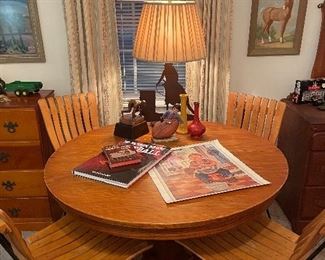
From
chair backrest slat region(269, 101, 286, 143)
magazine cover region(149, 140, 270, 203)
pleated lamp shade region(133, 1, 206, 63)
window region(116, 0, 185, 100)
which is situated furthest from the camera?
window region(116, 0, 185, 100)

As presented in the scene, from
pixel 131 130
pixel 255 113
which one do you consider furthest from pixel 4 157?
pixel 255 113

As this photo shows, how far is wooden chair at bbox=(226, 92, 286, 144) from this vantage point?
214cm

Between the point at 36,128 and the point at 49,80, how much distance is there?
0.57 m

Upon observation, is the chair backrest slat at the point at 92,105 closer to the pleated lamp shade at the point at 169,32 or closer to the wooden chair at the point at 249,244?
the pleated lamp shade at the point at 169,32

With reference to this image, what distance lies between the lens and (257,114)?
223 cm

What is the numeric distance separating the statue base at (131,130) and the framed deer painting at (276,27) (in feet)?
4.10

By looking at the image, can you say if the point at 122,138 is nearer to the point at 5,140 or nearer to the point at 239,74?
the point at 5,140

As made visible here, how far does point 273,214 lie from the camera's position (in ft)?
8.93

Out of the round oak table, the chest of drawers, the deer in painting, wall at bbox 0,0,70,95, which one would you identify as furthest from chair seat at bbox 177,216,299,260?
wall at bbox 0,0,70,95

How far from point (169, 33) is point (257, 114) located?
83 cm

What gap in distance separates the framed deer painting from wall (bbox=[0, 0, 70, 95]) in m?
1.48

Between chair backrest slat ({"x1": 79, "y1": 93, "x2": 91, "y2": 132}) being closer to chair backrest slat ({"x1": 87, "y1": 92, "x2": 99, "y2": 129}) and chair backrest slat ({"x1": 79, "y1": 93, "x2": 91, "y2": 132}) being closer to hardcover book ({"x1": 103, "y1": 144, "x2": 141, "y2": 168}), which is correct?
chair backrest slat ({"x1": 87, "y1": 92, "x2": 99, "y2": 129})

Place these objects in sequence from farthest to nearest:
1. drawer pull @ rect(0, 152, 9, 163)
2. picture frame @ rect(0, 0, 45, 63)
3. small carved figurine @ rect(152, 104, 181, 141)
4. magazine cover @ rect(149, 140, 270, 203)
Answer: picture frame @ rect(0, 0, 45, 63) → drawer pull @ rect(0, 152, 9, 163) → small carved figurine @ rect(152, 104, 181, 141) → magazine cover @ rect(149, 140, 270, 203)

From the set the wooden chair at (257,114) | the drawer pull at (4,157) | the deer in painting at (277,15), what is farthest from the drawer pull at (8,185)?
the deer in painting at (277,15)
